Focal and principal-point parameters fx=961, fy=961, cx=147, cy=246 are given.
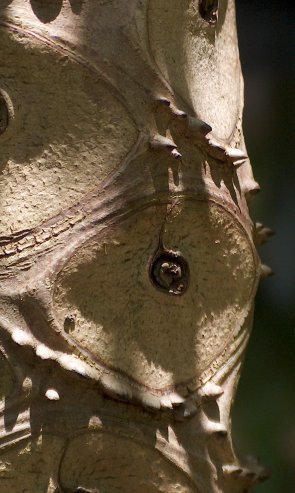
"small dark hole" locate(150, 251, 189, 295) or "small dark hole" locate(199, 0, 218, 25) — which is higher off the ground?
"small dark hole" locate(199, 0, 218, 25)

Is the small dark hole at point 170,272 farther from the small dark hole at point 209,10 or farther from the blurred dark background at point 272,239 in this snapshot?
the blurred dark background at point 272,239

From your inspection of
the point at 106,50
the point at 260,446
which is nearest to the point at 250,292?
the point at 106,50

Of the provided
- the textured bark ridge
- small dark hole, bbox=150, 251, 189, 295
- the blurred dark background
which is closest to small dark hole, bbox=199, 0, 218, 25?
the textured bark ridge

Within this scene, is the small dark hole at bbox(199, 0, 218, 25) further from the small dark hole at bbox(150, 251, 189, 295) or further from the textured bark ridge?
the small dark hole at bbox(150, 251, 189, 295)

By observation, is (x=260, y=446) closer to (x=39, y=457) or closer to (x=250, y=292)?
(x=250, y=292)

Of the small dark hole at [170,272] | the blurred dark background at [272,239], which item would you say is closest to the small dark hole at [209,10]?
the small dark hole at [170,272]
